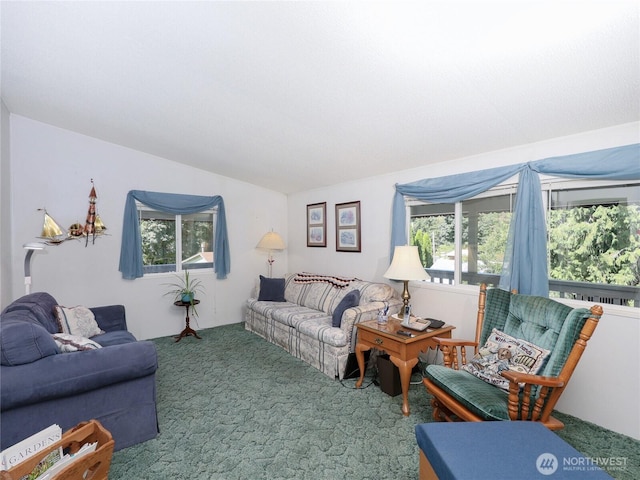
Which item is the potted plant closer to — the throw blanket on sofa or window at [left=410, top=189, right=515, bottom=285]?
the throw blanket on sofa

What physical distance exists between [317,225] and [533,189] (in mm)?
2952

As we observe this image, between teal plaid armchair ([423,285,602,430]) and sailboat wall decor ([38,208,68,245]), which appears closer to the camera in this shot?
teal plaid armchair ([423,285,602,430])

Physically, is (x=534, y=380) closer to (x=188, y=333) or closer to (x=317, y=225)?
(x=317, y=225)

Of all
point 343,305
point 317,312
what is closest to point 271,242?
point 317,312

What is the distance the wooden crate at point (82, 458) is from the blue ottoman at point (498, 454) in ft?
5.24

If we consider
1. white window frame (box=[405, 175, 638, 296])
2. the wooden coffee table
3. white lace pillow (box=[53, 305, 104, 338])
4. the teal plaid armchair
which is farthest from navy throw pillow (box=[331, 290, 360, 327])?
white lace pillow (box=[53, 305, 104, 338])

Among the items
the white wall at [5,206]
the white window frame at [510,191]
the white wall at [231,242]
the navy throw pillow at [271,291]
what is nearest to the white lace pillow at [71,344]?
the white wall at [5,206]

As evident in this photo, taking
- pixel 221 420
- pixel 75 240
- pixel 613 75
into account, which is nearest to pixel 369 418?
pixel 221 420

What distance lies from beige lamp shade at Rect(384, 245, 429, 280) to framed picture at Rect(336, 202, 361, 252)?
4.03 ft

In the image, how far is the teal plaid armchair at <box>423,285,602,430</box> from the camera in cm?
172

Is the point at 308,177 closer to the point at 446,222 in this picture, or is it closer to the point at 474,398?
the point at 446,222

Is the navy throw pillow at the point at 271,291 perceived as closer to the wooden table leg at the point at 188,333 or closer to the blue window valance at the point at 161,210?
the blue window valance at the point at 161,210

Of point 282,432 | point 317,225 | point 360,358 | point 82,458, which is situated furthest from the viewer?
point 317,225

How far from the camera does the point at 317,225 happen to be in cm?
489
